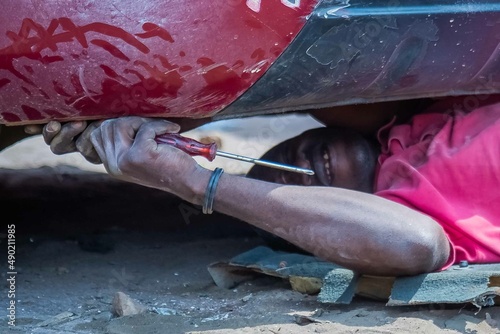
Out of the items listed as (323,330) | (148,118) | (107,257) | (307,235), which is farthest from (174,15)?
(107,257)

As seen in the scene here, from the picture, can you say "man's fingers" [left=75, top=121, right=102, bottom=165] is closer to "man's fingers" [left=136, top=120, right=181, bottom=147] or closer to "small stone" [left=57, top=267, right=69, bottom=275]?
"man's fingers" [left=136, top=120, right=181, bottom=147]

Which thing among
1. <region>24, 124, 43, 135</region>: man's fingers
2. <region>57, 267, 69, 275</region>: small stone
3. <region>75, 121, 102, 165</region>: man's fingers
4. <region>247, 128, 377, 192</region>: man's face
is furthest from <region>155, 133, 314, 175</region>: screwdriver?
<region>57, 267, 69, 275</region>: small stone

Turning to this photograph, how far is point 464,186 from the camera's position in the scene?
113 inches

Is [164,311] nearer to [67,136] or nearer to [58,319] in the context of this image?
[58,319]

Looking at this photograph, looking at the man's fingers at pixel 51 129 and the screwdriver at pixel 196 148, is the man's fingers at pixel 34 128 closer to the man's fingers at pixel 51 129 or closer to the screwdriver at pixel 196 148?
the man's fingers at pixel 51 129

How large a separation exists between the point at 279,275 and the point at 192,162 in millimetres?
552

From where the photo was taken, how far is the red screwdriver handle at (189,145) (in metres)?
2.66

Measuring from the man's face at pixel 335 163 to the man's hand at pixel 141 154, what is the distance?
673 millimetres

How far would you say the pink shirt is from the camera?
2.84 meters

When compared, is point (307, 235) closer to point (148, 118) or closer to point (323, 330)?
point (323, 330)

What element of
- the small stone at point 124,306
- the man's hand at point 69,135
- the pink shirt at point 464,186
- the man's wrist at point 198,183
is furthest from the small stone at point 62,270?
the pink shirt at point 464,186

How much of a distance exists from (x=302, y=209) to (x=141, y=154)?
0.51 m

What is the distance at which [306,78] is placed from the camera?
2668mm

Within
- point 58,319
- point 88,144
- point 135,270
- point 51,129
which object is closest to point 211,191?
point 88,144
